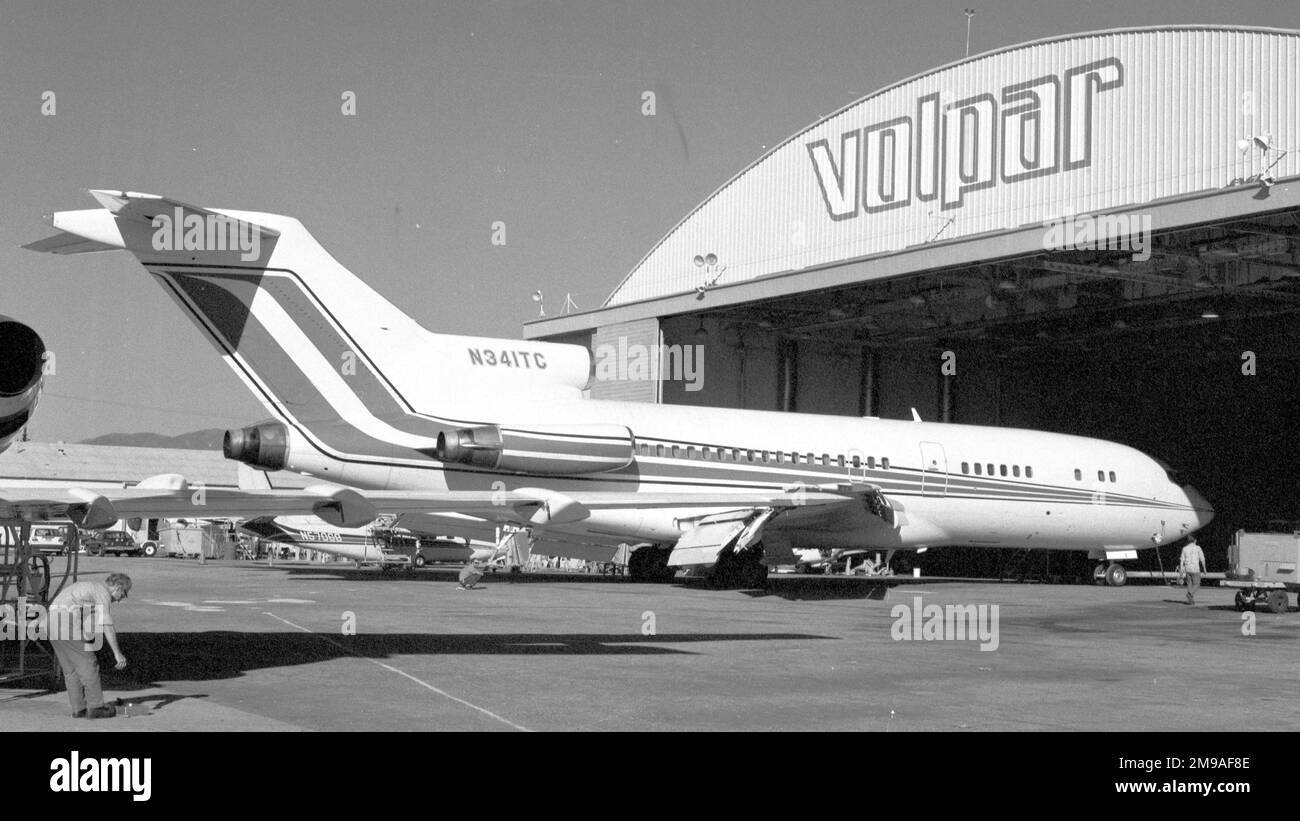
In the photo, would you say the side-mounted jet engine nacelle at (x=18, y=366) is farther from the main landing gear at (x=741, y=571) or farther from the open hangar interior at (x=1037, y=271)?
the open hangar interior at (x=1037, y=271)

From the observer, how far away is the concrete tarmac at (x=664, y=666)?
34.2ft

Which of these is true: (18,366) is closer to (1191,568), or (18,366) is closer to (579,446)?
(579,446)

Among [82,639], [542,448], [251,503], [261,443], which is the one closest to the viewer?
[82,639]

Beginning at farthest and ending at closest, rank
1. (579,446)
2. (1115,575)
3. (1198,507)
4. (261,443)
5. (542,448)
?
1. (1115,575)
2. (1198,507)
3. (579,446)
4. (542,448)
5. (261,443)

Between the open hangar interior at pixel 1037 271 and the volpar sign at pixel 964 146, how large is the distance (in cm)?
6

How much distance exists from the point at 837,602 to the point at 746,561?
2.88m

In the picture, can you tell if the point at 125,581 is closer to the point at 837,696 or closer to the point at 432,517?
the point at 837,696

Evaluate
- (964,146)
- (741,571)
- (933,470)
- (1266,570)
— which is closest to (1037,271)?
(964,146)

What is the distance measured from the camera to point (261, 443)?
23.5 m

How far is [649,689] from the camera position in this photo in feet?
39.9

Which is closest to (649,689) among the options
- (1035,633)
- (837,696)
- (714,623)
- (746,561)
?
(837,696)

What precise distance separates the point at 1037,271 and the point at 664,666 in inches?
1001

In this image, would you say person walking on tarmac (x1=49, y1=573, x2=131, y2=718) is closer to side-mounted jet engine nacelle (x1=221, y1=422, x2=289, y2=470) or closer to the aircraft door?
side-mounted jet engine nacelle (x1=221, y1=422, x2=289, y2=470)

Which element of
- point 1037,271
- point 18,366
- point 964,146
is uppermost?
point 964,146
